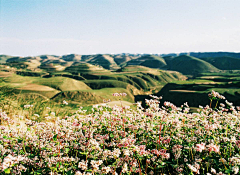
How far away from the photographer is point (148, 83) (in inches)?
7062

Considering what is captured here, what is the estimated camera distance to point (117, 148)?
16.8ft

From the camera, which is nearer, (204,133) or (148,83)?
(204,133)

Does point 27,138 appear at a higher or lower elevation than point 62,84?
higher

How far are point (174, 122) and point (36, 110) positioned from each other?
34.2 ft

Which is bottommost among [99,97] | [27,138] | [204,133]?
[99,97]

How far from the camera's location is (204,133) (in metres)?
5.99

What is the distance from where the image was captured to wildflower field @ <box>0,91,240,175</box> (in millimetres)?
3912

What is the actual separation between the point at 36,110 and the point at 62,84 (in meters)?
108

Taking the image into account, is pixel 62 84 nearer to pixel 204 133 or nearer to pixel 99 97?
pixel 99 97

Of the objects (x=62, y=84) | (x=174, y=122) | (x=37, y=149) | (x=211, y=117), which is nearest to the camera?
(x=37, y=149)

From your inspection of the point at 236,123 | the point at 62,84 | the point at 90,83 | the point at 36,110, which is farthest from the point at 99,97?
the point at 236,123

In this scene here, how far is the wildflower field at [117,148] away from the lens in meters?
3.91

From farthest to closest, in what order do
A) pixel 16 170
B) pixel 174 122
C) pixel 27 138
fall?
pixel 174 122
pixel 27 138
pixel 16 170

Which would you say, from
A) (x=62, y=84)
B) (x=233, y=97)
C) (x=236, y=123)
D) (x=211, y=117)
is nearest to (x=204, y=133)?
(x=211, y=117)
